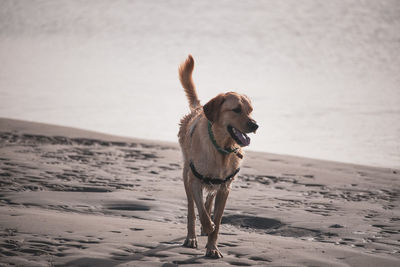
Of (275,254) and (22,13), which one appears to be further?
(22,13)

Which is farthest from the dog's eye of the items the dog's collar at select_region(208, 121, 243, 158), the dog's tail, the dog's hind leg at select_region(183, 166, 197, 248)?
the dog's tail

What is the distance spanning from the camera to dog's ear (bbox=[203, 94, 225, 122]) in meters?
5.34

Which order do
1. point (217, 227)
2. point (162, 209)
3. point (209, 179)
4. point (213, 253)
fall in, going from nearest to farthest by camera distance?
point (213, 253) < point (217, 227) < point (209, 179) < point (162, 209)

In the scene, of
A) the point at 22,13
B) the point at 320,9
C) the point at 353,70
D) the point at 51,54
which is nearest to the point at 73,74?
the point at 51,54

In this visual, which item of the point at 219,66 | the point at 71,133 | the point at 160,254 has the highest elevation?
the point at 219,66

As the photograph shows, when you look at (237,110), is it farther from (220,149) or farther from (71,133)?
(71,133)

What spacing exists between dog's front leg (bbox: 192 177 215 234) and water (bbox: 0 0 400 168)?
7107mm

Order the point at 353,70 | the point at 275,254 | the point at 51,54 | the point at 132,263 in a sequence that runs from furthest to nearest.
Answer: the point at 51,54 < the point at 353,70 < the point at 275,254 < the point at 132,263

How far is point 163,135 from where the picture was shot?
13.6 metres

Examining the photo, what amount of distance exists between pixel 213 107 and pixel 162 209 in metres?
1.99

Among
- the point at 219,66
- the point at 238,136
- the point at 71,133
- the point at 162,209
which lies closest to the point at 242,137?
the point at 238,136

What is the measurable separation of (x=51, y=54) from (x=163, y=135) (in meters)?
17.5

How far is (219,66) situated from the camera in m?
26.9

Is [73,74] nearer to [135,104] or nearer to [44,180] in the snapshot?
[135,104]
